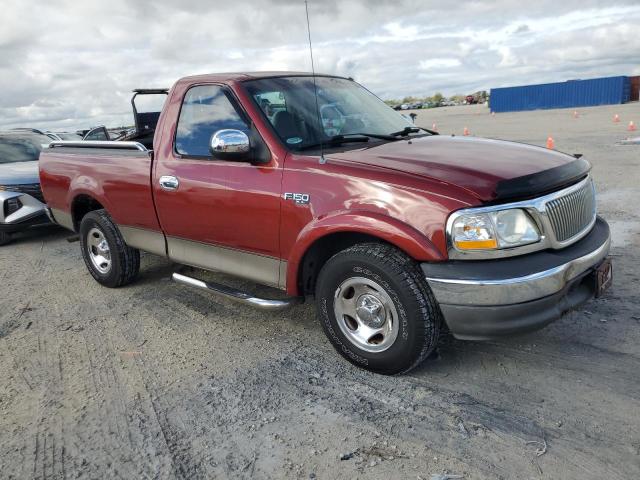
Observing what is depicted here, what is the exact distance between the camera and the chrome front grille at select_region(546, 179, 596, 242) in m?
3.03

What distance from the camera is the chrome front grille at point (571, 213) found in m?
3.03

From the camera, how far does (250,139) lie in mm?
3686

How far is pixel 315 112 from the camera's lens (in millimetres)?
3941

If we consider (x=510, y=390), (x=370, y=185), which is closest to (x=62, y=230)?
(x=370, y=185)

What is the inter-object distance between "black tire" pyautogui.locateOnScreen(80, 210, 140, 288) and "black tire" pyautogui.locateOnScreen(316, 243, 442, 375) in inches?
102

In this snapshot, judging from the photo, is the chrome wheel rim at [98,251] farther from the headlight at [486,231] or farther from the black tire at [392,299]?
the headlight at [486,231]

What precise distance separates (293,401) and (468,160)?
177 cm

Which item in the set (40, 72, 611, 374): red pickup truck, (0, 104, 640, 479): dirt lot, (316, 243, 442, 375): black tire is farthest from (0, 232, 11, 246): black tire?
(316, 243, 442, 375): black tire

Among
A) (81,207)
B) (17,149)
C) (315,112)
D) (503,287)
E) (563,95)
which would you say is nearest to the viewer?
(503,287)

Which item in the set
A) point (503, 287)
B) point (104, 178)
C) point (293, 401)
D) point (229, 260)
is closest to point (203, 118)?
point (229, 260)

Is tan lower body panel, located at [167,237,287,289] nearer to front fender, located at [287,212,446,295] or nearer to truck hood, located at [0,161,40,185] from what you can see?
front fender, located at [287,212,446,295]

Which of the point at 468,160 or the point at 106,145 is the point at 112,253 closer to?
the point at 106,145

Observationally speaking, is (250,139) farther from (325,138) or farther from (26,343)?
(26,343)

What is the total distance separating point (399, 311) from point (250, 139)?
5.09 feet
